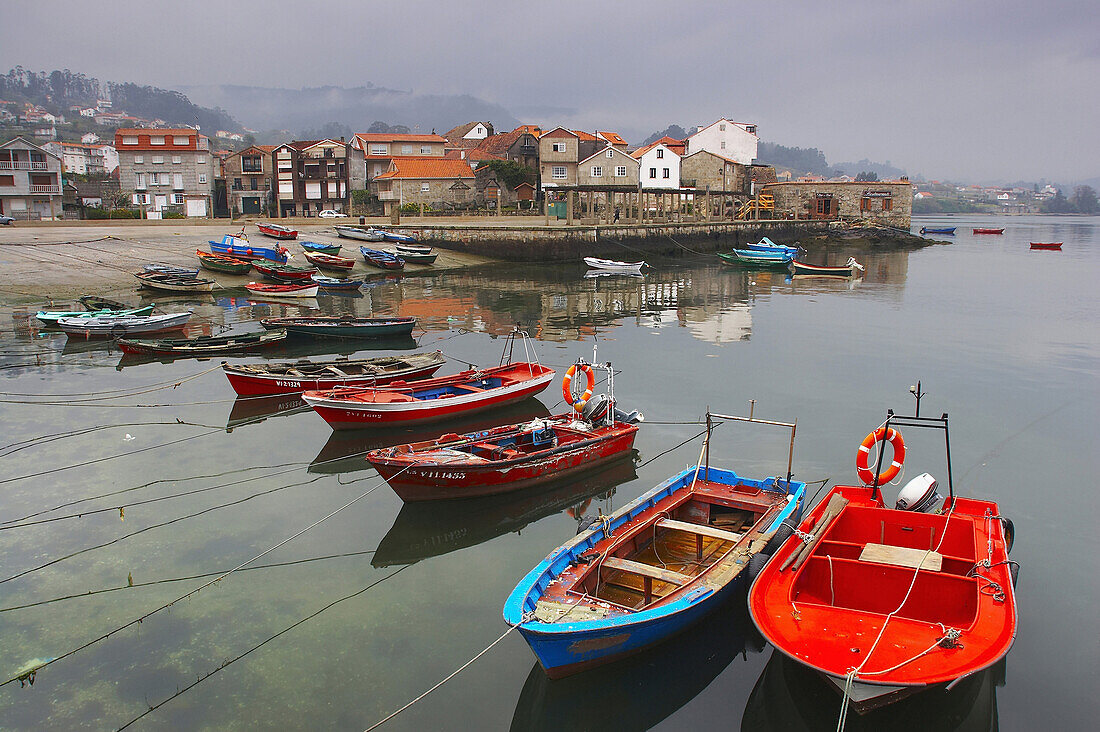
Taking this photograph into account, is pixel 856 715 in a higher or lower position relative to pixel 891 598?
lower

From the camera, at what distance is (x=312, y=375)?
61.7 feet

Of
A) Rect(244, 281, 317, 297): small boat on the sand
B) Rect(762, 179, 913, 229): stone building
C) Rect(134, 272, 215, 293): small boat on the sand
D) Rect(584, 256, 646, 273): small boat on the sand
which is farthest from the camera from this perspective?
Rect(762, 179, 913, 229): stone building

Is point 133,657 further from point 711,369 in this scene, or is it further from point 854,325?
point 854,325

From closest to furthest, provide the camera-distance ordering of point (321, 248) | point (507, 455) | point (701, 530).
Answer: point (701, 530) → point (507, 455) → point (321, 248)

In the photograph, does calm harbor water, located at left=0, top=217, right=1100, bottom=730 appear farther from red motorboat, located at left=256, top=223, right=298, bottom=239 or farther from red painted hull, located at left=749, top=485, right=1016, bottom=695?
red motorboat, located at left=256, top=223, right=298, bottom=239

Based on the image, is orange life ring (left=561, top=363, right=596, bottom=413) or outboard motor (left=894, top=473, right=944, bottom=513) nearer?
outboard motor (left=894, top=473, right=944, bottom=513)

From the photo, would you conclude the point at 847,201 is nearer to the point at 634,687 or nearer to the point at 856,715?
the point at 856,715

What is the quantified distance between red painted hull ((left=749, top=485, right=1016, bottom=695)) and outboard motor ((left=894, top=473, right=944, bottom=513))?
1.56ft

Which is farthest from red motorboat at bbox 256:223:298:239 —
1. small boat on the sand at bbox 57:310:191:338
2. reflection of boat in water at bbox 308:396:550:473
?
reflection of boat in water at bbox 308:396:550:473

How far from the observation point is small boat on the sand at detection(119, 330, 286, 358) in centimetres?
2253

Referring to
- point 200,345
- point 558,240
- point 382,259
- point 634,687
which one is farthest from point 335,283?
point 634,687

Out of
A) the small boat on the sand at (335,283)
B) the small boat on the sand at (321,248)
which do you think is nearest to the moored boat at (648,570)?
the small boat on the sand at (335,283)

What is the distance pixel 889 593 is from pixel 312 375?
46.8ft

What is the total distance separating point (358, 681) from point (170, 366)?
56.5 feet
